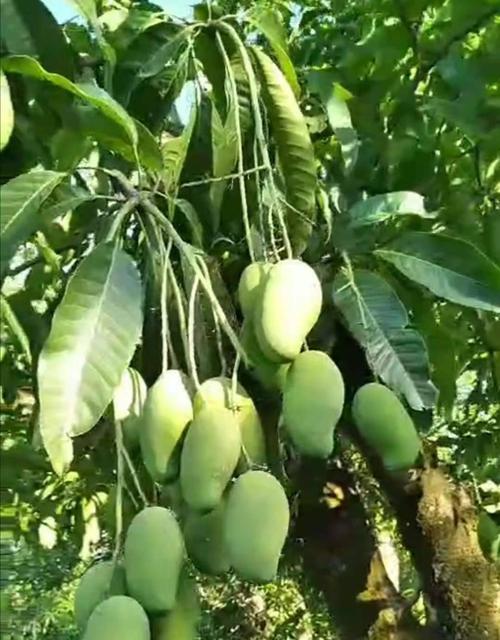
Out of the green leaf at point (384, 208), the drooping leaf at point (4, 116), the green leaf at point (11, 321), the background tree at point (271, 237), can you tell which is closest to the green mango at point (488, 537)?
the background tree at point (271, 237)

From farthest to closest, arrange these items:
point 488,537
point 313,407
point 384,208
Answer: point 488,537, point 384,208, point 313,407

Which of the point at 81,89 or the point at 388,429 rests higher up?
the point at 81,89

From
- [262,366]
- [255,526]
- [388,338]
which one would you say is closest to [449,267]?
[388,338]

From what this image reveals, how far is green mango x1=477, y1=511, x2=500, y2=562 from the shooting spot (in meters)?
1.16

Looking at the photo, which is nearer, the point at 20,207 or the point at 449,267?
the point at 20,207

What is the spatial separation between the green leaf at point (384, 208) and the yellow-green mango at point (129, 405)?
250 mm

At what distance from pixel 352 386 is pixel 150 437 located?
0.39 m

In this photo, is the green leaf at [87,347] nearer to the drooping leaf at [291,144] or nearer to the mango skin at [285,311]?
the mango skin at [285,311]

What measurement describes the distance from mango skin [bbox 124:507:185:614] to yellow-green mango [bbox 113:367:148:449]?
8 cm

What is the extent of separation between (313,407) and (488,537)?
19.7 inches

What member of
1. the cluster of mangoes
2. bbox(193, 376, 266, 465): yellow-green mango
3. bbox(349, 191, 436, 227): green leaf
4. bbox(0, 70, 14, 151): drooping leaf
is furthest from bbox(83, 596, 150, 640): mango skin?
bbox(349, 191, 436, 227): green leaf

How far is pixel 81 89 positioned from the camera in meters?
0.68

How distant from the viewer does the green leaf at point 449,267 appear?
0.82 metres

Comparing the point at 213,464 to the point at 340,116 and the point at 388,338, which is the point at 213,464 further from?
the point at 340,116
